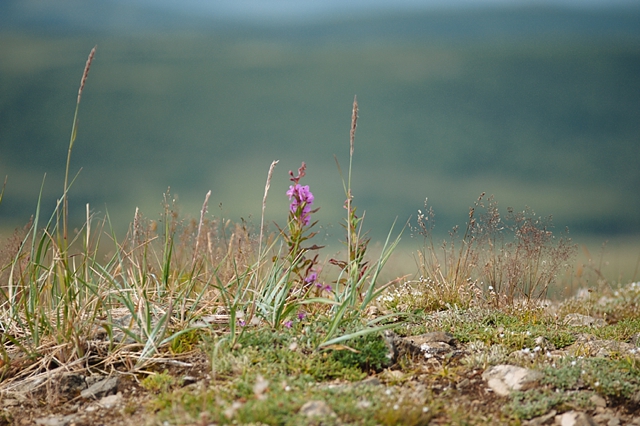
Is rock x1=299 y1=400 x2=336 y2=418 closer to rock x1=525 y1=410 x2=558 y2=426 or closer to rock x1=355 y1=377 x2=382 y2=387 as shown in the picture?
rock x1=355 y1=377 x2=382 y2=387

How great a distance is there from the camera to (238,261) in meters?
5.66

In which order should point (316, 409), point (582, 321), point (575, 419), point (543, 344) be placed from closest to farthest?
point (316, 409), point (575, 419), point (543, 344), point (582, 321)

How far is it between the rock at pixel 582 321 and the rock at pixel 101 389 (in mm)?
4069

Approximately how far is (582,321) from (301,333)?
338cm

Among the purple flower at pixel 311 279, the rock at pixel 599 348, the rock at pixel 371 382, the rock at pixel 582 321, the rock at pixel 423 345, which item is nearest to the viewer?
the rock at pixel 371 382

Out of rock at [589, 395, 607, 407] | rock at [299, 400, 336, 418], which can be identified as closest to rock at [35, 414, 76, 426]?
rock at [299, 400, 336, 418]

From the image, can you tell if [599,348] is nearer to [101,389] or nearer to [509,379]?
[509,379]

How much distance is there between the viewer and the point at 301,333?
13.4 ft

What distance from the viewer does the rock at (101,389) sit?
3695 millimetres

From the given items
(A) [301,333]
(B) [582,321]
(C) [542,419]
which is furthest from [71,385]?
(B) [582,321]

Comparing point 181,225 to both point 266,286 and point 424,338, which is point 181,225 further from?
point 424,338

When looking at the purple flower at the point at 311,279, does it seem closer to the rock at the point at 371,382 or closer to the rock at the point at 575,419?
the rock at the point at 371,382

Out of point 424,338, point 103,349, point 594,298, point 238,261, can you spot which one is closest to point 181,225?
point 238,261

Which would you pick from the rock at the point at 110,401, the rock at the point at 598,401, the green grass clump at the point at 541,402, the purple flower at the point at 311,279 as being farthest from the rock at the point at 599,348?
the rock at the point at 110,401
